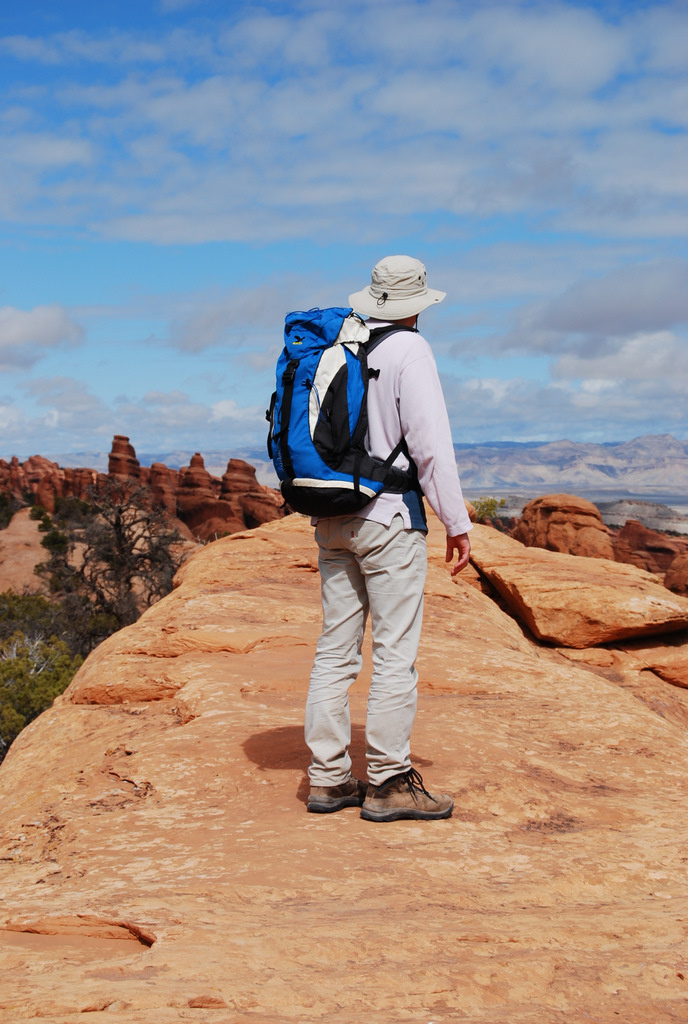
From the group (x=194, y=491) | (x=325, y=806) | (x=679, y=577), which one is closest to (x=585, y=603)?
(x=325, y=806)

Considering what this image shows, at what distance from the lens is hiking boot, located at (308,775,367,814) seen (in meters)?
4.37

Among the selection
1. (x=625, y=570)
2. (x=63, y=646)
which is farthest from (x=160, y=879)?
Result: (x=63, y=646)

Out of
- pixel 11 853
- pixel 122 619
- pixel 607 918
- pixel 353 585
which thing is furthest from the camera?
pixel 122 619

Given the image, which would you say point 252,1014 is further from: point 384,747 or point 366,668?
point 366,668

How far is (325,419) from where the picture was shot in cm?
409

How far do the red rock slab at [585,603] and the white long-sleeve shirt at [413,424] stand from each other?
8.21m

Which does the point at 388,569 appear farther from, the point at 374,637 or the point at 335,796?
the point at 335,796

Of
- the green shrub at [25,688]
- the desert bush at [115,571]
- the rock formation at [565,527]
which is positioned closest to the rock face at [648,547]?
the rock formation at [565,527]

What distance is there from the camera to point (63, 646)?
23.4 metres

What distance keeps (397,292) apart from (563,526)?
95.1ft

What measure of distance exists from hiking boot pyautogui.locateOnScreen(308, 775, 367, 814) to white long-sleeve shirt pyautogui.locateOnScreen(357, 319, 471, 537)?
1.38 m

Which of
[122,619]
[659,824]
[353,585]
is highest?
[353,585]

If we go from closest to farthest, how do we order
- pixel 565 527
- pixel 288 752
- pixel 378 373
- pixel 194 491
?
pixel 378 373 → pixel 288 752 → pixel 565 527 → pixel 194 491

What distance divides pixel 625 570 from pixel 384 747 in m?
10.0
